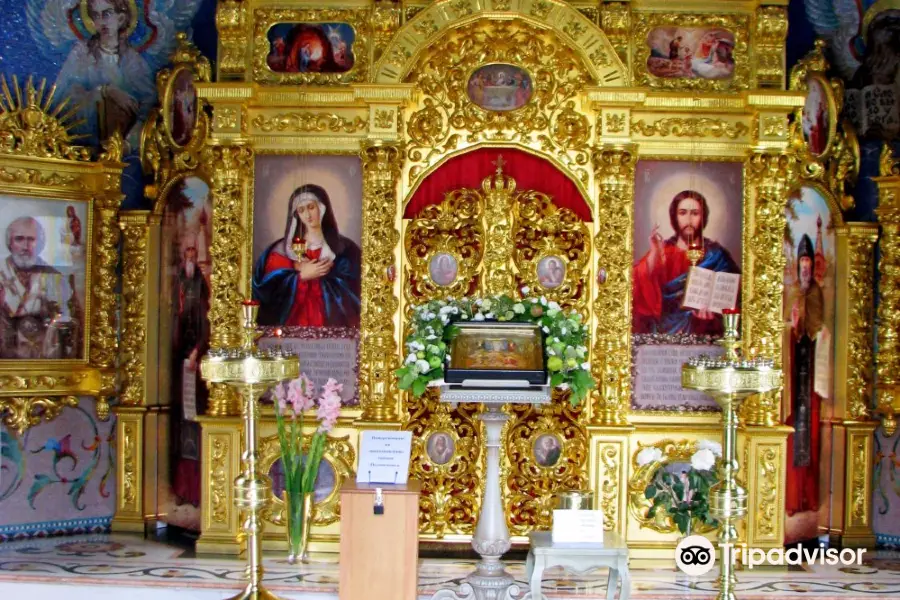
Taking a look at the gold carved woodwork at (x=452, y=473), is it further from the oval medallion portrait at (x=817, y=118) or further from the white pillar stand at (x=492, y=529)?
the oval medallion portrait at (x=817, y=118)

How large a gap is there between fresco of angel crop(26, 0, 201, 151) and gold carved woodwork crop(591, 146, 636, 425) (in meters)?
4.16

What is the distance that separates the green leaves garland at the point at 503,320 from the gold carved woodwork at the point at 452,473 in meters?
0.96

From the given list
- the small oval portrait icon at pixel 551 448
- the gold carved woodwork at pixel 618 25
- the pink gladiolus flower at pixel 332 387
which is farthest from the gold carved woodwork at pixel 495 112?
the small oval portrait icon at pixel 551 448

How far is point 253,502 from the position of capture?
21.7 feet

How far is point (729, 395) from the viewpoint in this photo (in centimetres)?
657

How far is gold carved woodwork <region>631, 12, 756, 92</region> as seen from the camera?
28.9 feet

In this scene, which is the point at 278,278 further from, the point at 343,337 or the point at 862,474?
the point at 862,474

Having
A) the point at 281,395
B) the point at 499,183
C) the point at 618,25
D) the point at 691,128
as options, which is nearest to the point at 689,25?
the point at 618,25

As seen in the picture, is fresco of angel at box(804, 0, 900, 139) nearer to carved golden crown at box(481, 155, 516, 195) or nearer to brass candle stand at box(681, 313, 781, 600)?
carved golden crown at box(481, 155, 516, 195)

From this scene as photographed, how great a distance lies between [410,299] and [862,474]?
14.0 ft

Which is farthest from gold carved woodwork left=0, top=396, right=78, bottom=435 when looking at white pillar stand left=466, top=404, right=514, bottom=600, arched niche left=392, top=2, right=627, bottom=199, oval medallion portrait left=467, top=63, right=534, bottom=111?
oval medallion portrait left=467, top=63, right=534, bottom=111

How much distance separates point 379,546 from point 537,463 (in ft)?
7.77

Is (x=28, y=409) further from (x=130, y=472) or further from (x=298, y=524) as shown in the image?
(x=298, y=524)

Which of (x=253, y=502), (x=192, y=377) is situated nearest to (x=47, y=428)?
(x=192, y=377)
